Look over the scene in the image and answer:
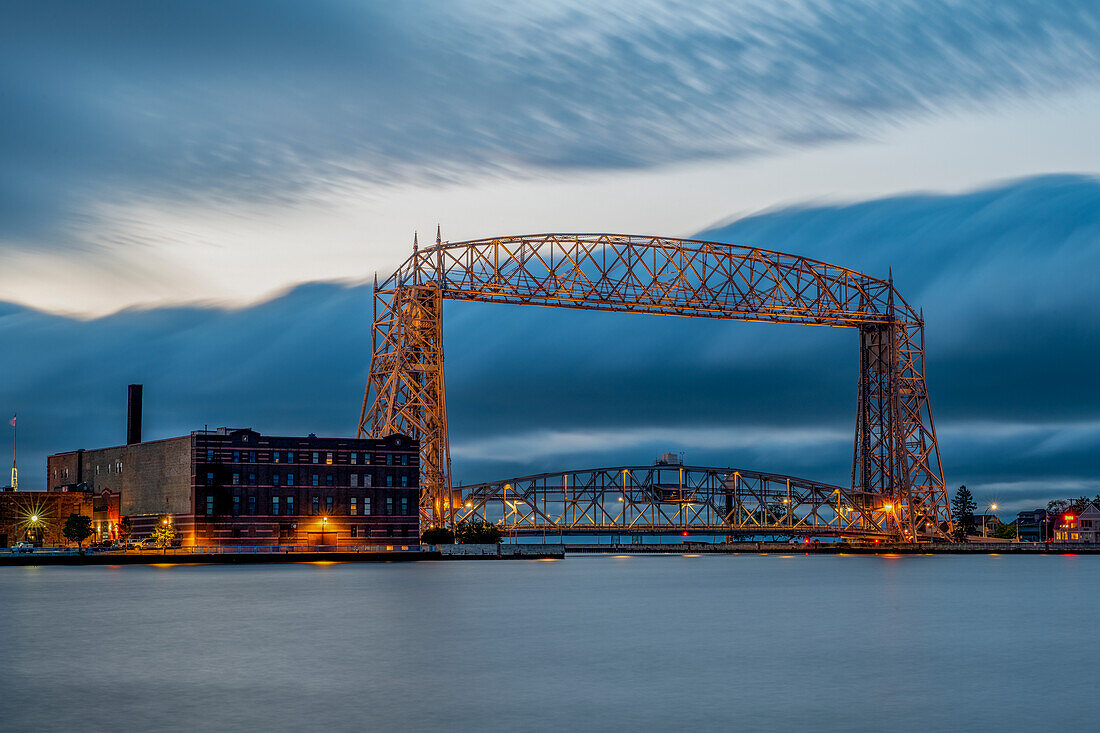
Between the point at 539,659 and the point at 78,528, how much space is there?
9383 centimetres

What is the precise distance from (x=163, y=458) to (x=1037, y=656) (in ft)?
291

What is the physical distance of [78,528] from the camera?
394 ft

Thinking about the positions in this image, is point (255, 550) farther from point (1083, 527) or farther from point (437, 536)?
point (1083, 527)

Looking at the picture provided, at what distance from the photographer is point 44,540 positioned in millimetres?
127312

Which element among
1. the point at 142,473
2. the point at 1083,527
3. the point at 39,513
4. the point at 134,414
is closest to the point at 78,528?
the point at 39,513

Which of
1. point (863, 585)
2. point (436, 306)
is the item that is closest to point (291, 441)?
point (436, 306)

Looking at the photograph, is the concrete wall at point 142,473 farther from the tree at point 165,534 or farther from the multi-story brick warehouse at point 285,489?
the tree at point 165,534

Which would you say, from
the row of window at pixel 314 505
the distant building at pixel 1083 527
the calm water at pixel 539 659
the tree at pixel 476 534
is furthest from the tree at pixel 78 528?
the distant building at pixel 1083 527

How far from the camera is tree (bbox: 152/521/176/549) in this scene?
356 feet

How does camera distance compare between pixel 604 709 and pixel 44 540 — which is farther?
pixel 44 540

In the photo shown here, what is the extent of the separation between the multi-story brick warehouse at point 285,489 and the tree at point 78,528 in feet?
33.0

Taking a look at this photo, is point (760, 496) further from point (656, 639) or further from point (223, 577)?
point (656, 639)

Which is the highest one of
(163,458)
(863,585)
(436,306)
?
(436,306)

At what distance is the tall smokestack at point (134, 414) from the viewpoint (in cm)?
12850
